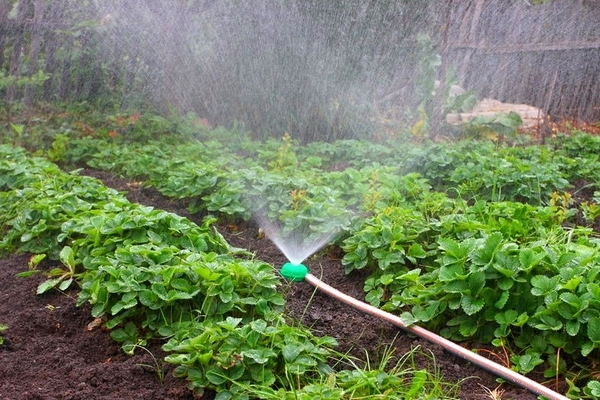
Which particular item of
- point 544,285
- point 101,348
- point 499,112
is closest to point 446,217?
point 544,285

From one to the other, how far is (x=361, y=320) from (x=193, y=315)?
0.75m

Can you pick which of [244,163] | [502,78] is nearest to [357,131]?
[244,163]

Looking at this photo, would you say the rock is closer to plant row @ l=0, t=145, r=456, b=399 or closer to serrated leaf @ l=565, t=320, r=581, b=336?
plant row @ l=0, t=145, r=456, b=399

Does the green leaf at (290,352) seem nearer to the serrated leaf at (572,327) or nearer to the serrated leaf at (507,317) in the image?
the serrated leaf at (507,317)

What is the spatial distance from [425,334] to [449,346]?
12cm

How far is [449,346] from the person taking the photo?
3057 mm

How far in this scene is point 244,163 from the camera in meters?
5.92

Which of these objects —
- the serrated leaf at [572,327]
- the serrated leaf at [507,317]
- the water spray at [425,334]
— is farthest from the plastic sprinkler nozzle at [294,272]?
the serrated leaf at [572,327]

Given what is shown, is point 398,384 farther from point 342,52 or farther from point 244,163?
point 342,52

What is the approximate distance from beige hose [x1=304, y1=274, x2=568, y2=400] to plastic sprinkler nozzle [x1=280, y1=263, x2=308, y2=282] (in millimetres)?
27

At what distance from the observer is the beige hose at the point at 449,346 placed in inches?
109

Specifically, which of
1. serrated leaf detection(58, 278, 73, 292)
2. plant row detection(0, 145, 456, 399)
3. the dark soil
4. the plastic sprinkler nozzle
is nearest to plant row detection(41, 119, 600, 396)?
the dark soil

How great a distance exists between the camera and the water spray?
2.78 m

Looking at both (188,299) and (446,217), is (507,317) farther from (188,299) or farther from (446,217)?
(188,299)
